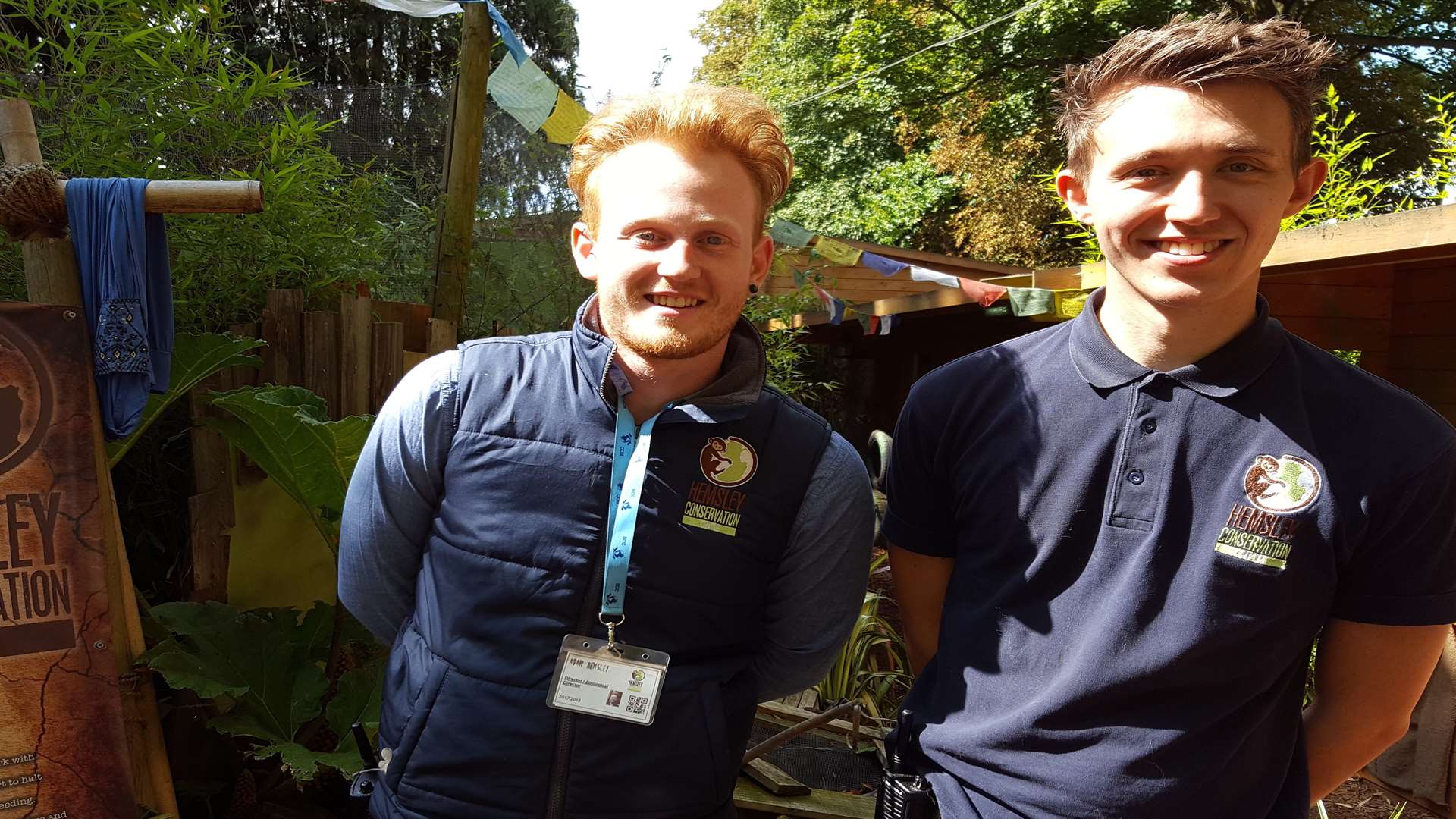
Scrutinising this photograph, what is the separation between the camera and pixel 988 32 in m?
17.6

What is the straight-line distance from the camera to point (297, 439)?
2.55 m

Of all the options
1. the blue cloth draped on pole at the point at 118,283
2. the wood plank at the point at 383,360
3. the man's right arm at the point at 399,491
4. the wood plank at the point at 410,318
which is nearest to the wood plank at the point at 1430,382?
the wood plank at the point at 410,318

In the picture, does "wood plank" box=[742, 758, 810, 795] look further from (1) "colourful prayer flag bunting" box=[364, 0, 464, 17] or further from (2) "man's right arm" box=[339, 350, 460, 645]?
(1) "colourful prayer flag bunting" box=[364, 0, 464, 17]

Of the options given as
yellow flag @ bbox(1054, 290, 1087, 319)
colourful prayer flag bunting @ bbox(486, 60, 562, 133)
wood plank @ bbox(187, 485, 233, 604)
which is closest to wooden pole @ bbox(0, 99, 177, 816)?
wood plank @ bbox(187, 485, 233, 604)

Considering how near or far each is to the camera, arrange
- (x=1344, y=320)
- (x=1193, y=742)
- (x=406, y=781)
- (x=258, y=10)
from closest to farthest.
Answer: (x=1193, y=742) < (x=406, y=781) < (x=1344, y=320) < (x=258, y=10)

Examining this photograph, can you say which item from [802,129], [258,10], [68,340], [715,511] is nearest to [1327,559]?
[715,511]

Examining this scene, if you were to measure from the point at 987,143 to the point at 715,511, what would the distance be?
17.2 m

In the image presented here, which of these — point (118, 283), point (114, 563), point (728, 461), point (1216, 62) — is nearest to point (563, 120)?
point (118, 283)

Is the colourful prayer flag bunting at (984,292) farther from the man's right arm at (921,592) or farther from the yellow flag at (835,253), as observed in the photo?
the man's right arm at (921,592)

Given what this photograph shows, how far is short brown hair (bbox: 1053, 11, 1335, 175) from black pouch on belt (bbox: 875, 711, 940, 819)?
1.03 meters

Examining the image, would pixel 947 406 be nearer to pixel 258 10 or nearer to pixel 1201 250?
pixel 1201 250

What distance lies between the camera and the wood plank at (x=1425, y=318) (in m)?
5.52

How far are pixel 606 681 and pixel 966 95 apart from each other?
18621 mm

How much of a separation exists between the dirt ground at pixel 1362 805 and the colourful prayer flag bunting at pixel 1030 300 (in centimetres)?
345
